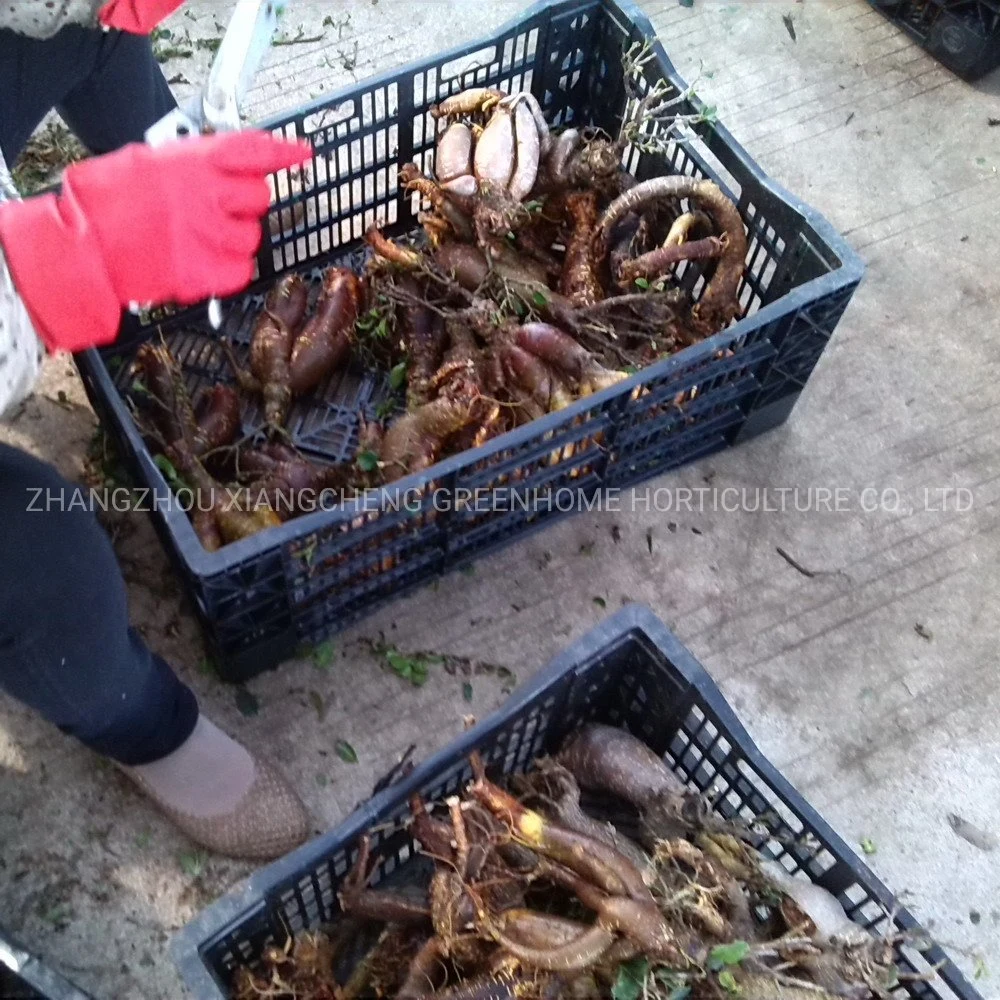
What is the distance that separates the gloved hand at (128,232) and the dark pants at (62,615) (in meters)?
0.26

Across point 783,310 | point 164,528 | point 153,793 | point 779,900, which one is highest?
point 783,310

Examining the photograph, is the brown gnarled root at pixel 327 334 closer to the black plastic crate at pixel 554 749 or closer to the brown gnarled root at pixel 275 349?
the brown gnarled root at pixel 275 349

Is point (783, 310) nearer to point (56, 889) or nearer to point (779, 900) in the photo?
point (779, 900)

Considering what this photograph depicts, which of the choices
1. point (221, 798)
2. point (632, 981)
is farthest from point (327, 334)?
point (632, 981)

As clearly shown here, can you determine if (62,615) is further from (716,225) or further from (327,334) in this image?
(716,225)

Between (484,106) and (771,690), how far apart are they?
147 cm

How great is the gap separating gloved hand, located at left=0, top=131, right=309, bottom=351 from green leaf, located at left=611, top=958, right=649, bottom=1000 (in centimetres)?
112

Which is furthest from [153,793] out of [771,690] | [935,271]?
[935,271]

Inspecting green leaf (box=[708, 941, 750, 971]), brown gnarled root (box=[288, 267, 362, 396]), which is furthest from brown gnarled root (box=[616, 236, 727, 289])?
green leaf (box=[708, 941, 750, 971])

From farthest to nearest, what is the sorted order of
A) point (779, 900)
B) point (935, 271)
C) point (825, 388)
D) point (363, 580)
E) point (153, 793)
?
point (935, 271)
point (825, 388)
point (363, 580)
point (153, 793)
point (779, 900)

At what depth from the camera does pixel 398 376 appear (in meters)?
2.30

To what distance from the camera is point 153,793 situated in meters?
1.90

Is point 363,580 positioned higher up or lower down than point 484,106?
lower down

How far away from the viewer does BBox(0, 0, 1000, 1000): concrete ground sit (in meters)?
1.93
